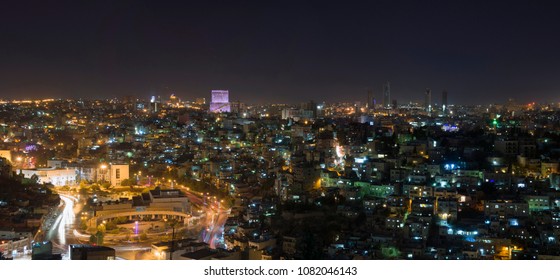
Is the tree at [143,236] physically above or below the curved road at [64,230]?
below

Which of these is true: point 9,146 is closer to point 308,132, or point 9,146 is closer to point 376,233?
point 308,132

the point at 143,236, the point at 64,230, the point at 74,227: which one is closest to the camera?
the point at 143,236

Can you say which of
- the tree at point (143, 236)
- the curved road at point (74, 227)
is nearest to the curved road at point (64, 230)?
the curved road at point (74, 227)

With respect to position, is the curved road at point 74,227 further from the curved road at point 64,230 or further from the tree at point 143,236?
the tree at point 143,236

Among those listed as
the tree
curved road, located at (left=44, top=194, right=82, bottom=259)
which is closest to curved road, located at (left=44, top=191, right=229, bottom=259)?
curved road, located at (left=44, top=194, right=82, bottom=259)

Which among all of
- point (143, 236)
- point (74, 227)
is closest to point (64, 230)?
point (74, 227)

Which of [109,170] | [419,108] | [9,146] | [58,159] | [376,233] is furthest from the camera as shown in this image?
[419,108]

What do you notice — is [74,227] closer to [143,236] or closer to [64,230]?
[64,230]

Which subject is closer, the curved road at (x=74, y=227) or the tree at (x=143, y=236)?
the curved road at (x=74, y=227)

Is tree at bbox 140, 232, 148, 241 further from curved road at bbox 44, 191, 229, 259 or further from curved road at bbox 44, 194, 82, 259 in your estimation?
curved road at bbox 44, 194, 82, 259

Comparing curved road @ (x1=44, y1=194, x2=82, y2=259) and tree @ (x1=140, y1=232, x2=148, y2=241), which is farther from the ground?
curved road @ (x1=44, y1=194, x2=82, y2=259)
